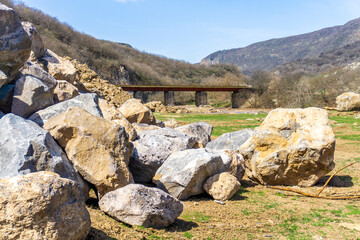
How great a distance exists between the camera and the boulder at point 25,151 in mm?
4164

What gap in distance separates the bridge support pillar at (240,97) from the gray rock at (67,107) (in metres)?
48.5

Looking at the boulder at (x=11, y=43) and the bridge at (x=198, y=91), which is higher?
the boulder at (x=11, y=43)

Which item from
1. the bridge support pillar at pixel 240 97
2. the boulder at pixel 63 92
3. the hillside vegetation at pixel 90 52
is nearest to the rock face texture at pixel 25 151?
the boulder at pixel 63 92

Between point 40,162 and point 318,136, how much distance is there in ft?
20.0

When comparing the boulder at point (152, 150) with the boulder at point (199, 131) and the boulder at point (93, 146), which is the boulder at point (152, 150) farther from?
the boulder at point (199, 131)

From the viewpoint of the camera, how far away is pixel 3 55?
6387 mm

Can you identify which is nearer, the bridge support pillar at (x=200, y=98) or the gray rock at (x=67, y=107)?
the gray rock at (x=67, y=107)

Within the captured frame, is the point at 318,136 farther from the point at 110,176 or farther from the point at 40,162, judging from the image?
the point at 40,162

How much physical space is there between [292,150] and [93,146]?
15.1 ft

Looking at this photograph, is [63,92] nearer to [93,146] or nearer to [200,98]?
[93,146]

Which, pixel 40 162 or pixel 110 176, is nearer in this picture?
pixel 40 162

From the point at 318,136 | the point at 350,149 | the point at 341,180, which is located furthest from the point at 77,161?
the point at 350,149

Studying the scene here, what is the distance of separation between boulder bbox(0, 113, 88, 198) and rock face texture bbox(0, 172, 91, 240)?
107cm

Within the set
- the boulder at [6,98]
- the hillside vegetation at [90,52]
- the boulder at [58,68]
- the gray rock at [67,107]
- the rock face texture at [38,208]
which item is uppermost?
the hillside vegetation at [90,52]
